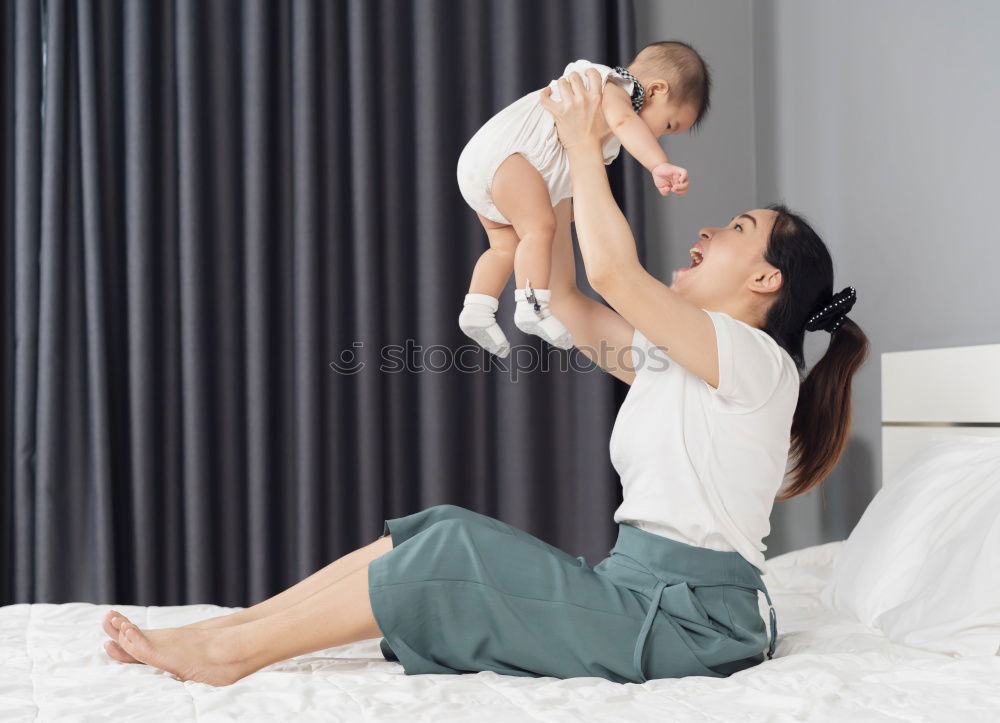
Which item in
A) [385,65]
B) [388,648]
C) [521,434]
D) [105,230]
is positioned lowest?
[388,648]

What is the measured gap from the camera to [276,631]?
3.76 feet

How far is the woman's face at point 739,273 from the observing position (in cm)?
147

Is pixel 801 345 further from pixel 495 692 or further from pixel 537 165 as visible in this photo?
pixel 495 692

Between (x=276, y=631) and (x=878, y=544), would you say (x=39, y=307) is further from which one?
(x=878, y=544)

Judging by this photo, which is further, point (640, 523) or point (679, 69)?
point (679, 69)

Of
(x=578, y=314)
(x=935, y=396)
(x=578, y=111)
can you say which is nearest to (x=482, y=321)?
(x=578, y=314)

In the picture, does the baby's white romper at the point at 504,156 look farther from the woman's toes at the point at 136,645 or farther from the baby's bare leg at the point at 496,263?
the woman's toes at the point at 136,645

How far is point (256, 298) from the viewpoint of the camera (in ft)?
7.92

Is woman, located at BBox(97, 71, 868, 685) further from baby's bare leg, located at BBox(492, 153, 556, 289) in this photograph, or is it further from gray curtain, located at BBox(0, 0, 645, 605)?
gray curtain, located at BBox(0, 0, 645, 605)

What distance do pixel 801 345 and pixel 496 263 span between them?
1.76 feet

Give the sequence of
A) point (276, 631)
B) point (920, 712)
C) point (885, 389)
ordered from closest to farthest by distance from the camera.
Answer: point (920, 712)
point (276, 631)
point (885, 389)

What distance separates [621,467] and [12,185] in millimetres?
1870

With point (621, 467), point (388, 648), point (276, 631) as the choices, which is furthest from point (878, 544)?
point (276, 631)

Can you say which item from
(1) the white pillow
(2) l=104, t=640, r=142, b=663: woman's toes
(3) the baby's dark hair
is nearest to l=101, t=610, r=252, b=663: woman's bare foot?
(2) l=104, t=640, r=142, b=663: woman's toes
